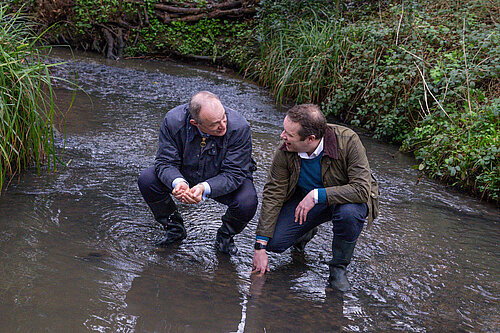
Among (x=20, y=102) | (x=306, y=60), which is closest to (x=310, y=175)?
(x=20, y=102)

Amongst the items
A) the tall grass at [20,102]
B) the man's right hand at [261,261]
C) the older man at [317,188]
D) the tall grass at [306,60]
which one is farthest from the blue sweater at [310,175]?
the tall grass at [306,60]

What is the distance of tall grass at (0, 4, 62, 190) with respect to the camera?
A: 3.93m

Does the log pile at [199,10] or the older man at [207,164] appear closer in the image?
the older man at [207,164]

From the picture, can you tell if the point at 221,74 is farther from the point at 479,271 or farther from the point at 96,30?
the point at 479,271

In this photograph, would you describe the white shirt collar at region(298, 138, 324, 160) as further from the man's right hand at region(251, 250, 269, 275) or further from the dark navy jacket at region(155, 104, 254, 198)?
the man's right hand at region(251, 250, 269, 275)

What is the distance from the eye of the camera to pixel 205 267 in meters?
3.38

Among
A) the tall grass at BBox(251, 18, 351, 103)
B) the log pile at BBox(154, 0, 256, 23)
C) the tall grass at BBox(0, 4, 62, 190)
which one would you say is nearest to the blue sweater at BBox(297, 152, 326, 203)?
the tall grass at BBox(0, 4, 62, 190)

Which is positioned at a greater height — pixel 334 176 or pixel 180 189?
pixel 334 176

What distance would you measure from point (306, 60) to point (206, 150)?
4.72 m

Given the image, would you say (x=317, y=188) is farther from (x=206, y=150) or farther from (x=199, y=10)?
(x=199, y=10)

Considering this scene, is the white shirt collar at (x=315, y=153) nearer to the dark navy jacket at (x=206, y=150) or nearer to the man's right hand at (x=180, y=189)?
the dark navy jacket at (x=206, y=150)

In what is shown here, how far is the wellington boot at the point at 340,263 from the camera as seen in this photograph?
3.25 metres

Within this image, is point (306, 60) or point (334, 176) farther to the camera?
point (306, 60)

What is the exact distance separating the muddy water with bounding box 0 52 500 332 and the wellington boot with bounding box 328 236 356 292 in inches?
3.1
